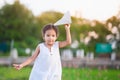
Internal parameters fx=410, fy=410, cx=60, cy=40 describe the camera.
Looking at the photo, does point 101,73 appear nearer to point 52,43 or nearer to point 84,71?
point 84,71

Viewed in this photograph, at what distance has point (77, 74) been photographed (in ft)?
12.6

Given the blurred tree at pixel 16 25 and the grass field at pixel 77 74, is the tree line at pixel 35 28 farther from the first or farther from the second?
the grass field at pixel 77 74

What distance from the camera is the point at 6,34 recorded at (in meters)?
4.47

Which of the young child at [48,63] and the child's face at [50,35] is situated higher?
the child's face at [50,35]

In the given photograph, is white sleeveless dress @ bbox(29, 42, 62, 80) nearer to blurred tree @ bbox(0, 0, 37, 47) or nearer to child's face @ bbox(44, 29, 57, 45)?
child's face @ bbox(44, 29, 57, 45)

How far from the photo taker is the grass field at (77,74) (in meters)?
3.70

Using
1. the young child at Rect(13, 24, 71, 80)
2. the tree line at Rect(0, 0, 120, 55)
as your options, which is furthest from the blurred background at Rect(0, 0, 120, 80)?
the young child at Rect(13, 24, 71, 80)

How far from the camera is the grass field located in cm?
370

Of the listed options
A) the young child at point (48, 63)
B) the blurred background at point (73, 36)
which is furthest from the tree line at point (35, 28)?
the young child at point (48, 63)

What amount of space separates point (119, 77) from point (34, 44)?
1145mm

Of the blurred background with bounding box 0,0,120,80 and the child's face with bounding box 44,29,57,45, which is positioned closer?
the child's face with bounding box 44,29,57,45

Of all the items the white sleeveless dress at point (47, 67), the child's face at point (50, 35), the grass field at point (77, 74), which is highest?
the child's face at point (50, 35)

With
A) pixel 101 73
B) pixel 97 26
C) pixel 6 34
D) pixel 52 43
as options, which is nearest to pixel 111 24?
pixel 97 26

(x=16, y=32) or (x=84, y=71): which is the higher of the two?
(x=16, y=32)
